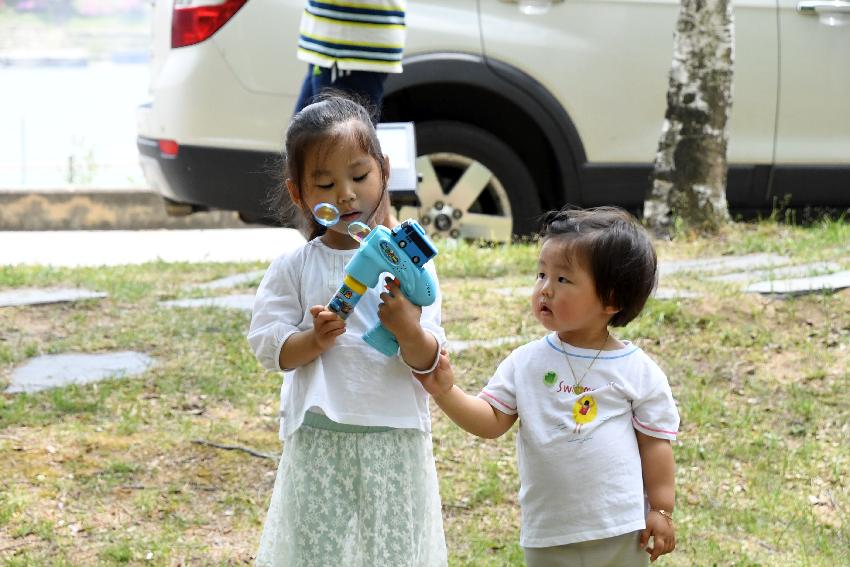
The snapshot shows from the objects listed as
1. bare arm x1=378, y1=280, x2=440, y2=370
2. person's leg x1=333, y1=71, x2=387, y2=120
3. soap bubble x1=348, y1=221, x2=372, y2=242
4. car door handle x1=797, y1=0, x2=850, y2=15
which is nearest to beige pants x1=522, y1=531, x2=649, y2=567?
bare arm x1=378, y1=280, x2=440, y2=370

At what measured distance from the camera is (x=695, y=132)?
19.3ft

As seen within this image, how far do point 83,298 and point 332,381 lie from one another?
10.8 feet

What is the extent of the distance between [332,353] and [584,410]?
0.47 meters

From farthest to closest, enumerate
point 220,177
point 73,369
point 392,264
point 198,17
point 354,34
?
point 220,177
point 198,17
point 73,369
point 354,34
point 392,264

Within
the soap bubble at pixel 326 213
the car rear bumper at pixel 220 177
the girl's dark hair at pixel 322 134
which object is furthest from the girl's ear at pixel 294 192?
the car rear bumper at pixel 220 177

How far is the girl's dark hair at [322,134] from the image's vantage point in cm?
229

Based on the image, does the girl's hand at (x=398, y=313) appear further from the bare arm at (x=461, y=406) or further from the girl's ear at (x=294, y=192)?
the girl's ear at (x=294, y=192)

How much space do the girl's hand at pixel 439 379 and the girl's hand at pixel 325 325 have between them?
0.17 meters

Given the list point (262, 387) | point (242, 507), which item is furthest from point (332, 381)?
point (262, 387)

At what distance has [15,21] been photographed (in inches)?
1006

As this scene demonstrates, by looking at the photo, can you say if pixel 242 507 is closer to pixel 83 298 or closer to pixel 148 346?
pixel 148 346

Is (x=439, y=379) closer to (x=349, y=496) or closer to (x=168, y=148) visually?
(x=349, y=496)

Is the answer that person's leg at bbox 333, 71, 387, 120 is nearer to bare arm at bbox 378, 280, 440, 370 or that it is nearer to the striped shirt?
the striped shirt

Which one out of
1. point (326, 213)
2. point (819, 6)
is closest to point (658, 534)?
point (326, 213)
